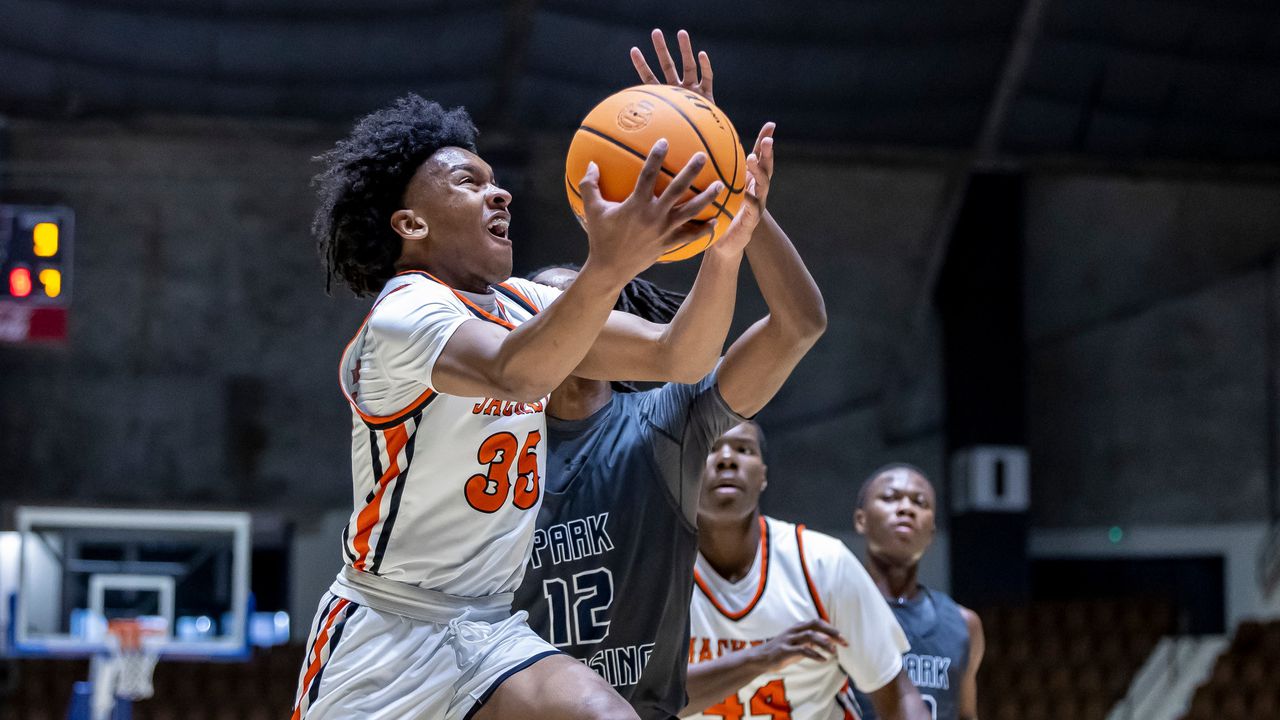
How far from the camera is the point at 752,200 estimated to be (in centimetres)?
292

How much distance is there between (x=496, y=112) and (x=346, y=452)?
3463 mm

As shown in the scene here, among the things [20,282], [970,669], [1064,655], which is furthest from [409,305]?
[1064,655]

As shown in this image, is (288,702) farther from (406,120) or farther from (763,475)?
(406,120)

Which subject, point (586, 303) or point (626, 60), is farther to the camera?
point (626, 60)

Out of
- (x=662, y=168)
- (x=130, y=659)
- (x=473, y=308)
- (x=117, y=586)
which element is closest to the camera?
(x=662, y=168)

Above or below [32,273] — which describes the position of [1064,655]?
below

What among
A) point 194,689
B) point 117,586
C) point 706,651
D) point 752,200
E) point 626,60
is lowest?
point 194,689

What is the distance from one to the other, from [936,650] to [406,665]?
316 cm

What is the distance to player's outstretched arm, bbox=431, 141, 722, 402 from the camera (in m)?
2.38

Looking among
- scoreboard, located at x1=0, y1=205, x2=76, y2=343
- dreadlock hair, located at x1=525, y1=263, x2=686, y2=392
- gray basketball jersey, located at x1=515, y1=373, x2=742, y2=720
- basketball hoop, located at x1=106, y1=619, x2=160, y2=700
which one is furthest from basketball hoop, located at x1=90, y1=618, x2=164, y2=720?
gray basketball jersey, located at x1=515, y1=373, x2=742, y2=720

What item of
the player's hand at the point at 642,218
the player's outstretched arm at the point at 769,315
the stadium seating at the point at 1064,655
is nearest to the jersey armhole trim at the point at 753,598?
the player's outstretched arm at the point at 769,315

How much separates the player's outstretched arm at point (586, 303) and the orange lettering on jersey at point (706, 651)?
7.59 ft

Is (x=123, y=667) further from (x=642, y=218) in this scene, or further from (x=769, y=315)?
(x=642, y=218)

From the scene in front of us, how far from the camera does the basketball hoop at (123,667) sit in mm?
7969
